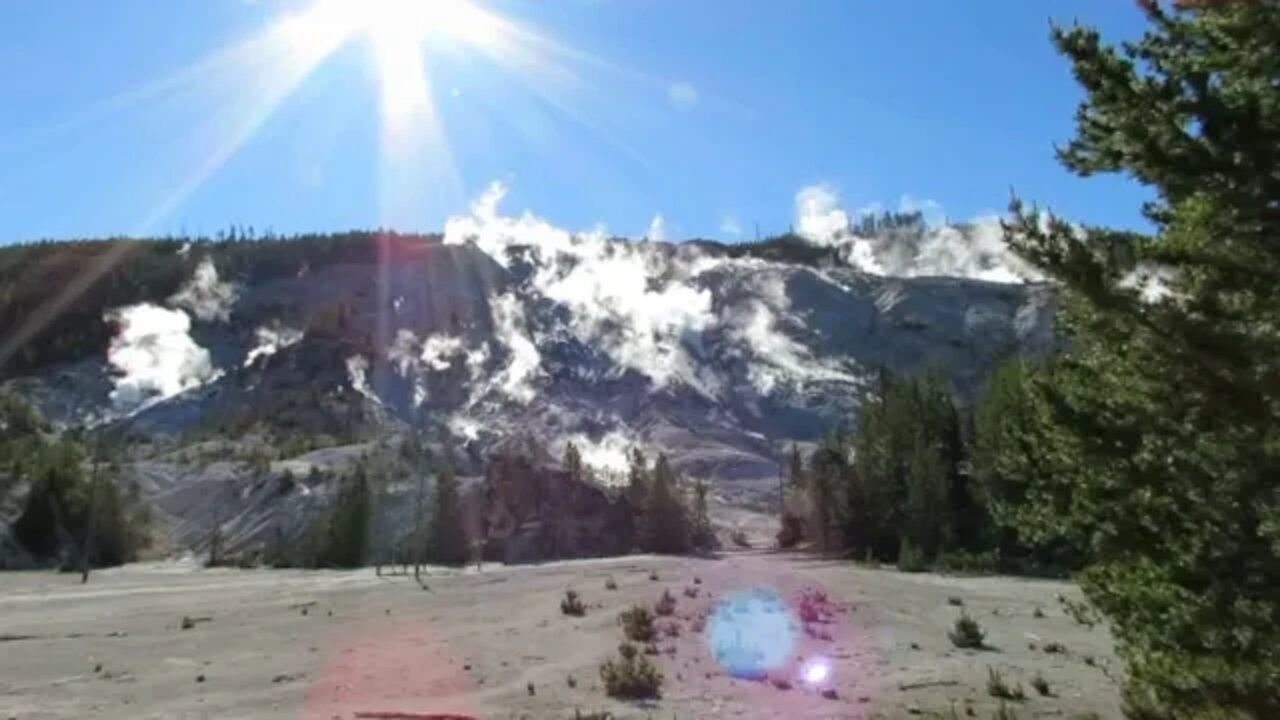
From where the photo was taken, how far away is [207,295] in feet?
518

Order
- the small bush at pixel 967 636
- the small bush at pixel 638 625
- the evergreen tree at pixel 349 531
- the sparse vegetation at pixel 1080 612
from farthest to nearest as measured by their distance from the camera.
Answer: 1. the evergreen tree at pixel 349 531
2. the small bush at pixel 638 625
3. the small bush at pixel 967 636
4. the sparse vegetation at pixel 1080 612

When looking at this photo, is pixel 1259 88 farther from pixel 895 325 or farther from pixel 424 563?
pixel 895 325

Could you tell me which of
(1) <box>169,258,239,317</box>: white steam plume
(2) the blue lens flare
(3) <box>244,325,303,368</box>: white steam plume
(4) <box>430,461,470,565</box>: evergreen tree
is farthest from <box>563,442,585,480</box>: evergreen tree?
(1) <box>169,258,239,317</box>: white steam plume

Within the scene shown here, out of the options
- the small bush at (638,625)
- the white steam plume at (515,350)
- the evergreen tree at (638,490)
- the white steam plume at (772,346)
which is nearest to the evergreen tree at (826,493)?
the evergreen tree at (638,490)

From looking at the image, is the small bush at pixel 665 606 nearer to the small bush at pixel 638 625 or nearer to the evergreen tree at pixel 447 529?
the small bush at pixel 638 625

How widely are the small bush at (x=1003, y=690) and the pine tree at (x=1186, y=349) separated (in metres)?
8.80

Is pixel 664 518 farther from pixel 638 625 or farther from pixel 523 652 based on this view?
pixel 523 652

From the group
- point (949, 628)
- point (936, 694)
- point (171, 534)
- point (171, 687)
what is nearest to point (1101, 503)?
point (936, 694)

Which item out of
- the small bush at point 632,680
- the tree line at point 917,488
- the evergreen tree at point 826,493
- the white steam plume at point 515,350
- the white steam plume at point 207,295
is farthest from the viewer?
the white steam plume at point 207,295

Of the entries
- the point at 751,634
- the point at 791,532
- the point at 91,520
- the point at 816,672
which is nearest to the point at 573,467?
the point at 791,532

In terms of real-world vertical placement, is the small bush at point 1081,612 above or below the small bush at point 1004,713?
above

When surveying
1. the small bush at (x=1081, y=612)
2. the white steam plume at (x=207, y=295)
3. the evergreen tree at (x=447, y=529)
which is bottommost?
the small bush at (x=1081, y=612)

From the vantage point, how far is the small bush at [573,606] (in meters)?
30.0

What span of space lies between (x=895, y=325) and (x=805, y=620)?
11520cm
